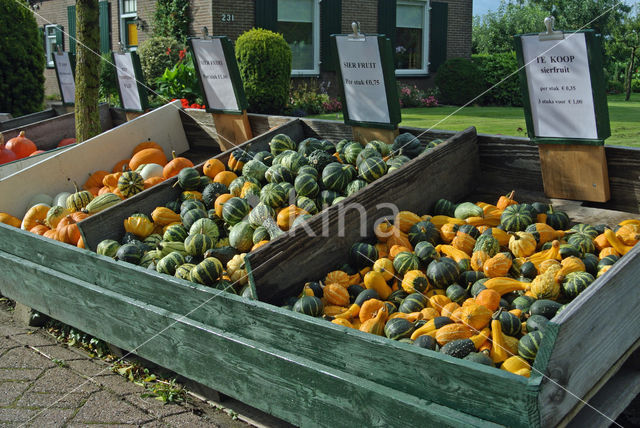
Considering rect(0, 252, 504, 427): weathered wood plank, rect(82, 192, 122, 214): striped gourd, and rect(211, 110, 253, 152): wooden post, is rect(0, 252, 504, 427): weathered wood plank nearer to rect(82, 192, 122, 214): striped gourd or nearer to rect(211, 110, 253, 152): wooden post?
rect(82, 192, 122, 214): striped gourd

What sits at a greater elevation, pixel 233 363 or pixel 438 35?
pixel 438 35

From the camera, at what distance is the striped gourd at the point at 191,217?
11.8ft

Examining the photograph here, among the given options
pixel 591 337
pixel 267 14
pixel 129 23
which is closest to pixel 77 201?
pixel 591 337

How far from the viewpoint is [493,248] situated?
9.59 feet

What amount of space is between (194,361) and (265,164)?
5.49 ft

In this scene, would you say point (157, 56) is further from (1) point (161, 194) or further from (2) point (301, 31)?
(1) point (161, 194)

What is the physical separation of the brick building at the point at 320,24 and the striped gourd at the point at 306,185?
1132cm

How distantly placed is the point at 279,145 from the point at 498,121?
31.5 feet

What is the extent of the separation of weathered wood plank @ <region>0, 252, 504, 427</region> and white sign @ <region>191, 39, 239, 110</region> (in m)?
2.15

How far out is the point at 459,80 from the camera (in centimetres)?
1814

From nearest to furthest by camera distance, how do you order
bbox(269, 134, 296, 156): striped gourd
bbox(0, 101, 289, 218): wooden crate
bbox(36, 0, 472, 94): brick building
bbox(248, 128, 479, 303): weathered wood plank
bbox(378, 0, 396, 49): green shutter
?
bbox(248, 128, 479, 303): weathered wood plank → bbox(269, 134, 296, 156): striped gourd → bbox(0, 101, 289, 218): wooden crate → bbox(36, 0, 472, 94): brick building → bbox(378, 0, 396, 49): green shutter

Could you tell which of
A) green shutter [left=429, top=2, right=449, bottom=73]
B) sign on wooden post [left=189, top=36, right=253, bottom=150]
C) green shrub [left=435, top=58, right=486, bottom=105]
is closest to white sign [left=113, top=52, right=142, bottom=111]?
sign on wooden post [left=189, top=36, right=253, bottom=150]

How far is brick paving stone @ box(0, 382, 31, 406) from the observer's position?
3.24m

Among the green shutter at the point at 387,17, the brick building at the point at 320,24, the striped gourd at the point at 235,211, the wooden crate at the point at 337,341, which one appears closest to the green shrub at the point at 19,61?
the brick building at the point at 320,24
